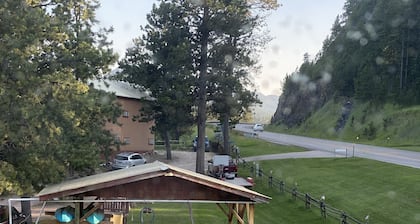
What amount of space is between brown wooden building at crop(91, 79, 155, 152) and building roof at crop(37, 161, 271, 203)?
A: 100 ft

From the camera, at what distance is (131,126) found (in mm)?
46812

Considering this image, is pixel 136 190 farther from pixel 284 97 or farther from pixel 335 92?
pixel 284 97

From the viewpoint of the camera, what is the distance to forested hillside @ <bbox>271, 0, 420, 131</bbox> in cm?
6512

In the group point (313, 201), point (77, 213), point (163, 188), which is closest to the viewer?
point (163, 188)

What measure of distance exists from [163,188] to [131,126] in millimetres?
34594

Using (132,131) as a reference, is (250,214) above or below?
below

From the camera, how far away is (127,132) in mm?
46438

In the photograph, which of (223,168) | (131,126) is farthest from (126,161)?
(131,126)

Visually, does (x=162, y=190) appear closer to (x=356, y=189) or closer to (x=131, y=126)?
(x=356, y=189)

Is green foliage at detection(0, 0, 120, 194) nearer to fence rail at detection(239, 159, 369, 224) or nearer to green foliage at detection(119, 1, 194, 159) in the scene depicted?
fence rail at detection(239, 159, 369, 224)

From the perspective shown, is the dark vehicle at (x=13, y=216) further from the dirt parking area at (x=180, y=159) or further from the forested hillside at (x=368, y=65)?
the forested hillside at (x=368, y=65)

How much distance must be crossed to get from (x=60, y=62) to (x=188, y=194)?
9.67 meters

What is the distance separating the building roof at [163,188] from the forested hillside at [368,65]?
53.5 m

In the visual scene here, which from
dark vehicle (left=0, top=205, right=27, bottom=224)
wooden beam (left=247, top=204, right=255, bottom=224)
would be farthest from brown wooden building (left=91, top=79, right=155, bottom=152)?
wooden beam (left=247, top=204, right=255, bottom=224)
